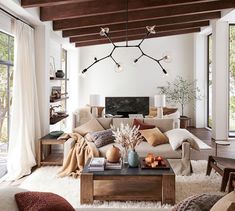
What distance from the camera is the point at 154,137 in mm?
5250

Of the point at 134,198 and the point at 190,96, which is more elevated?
the point at 190,96

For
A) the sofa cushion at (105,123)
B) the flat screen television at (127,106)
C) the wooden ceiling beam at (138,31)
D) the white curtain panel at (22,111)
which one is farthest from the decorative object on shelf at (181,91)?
the white curtain panel at (22,111)

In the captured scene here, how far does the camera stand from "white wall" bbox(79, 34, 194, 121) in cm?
1089

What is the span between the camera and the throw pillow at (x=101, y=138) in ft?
17.0

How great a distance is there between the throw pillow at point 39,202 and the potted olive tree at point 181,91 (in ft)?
29.3

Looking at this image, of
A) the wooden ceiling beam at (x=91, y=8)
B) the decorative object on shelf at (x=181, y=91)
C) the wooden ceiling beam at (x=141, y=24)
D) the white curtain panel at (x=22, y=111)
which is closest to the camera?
the white curtain panel at (x=22, y=111)

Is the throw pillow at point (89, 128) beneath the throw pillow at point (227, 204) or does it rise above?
above

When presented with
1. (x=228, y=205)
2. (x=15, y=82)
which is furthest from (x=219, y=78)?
(x=228, y=205)

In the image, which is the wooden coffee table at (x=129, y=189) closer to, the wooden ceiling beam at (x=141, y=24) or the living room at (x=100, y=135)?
the living room at (x=100, y=135)

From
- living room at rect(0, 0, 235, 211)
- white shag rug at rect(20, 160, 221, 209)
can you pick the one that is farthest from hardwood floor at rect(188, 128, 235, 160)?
white shag rug at rect(20, 160, 221, 209)

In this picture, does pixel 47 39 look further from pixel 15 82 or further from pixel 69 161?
pixel 69 161

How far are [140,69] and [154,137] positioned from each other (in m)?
5.97

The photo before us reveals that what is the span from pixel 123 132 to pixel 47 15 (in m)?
2.93

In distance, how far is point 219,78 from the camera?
27.0 feet
